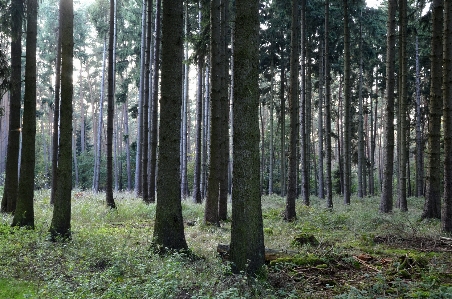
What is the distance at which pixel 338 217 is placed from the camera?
14008 millimetres

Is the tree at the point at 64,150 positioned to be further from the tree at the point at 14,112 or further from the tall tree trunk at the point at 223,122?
the tall tree trunk at the point at 223,122

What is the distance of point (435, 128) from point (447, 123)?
100 cm

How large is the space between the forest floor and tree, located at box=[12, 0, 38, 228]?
521mm

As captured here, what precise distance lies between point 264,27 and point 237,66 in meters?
21.2

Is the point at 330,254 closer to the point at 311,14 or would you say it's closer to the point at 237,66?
the point at 237,66

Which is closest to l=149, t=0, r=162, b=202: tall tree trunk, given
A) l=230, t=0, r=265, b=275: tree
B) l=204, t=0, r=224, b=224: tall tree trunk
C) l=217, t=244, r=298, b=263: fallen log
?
l=204, t=0, r=224, b=224: tall tree trunk

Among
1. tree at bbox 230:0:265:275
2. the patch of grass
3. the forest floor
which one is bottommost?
the patch of grass

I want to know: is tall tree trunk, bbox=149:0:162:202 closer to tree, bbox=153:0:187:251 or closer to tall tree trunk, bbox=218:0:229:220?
tall tree trunk, bbox=218:0:229:220

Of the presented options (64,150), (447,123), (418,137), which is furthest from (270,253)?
(418,137)

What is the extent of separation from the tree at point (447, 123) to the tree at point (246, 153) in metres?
→ 6.53

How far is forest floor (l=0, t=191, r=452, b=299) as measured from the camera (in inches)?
219

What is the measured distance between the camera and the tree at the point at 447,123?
10.2 meters

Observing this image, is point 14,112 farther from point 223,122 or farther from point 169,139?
point 169,139

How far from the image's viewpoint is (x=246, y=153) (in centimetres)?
617
